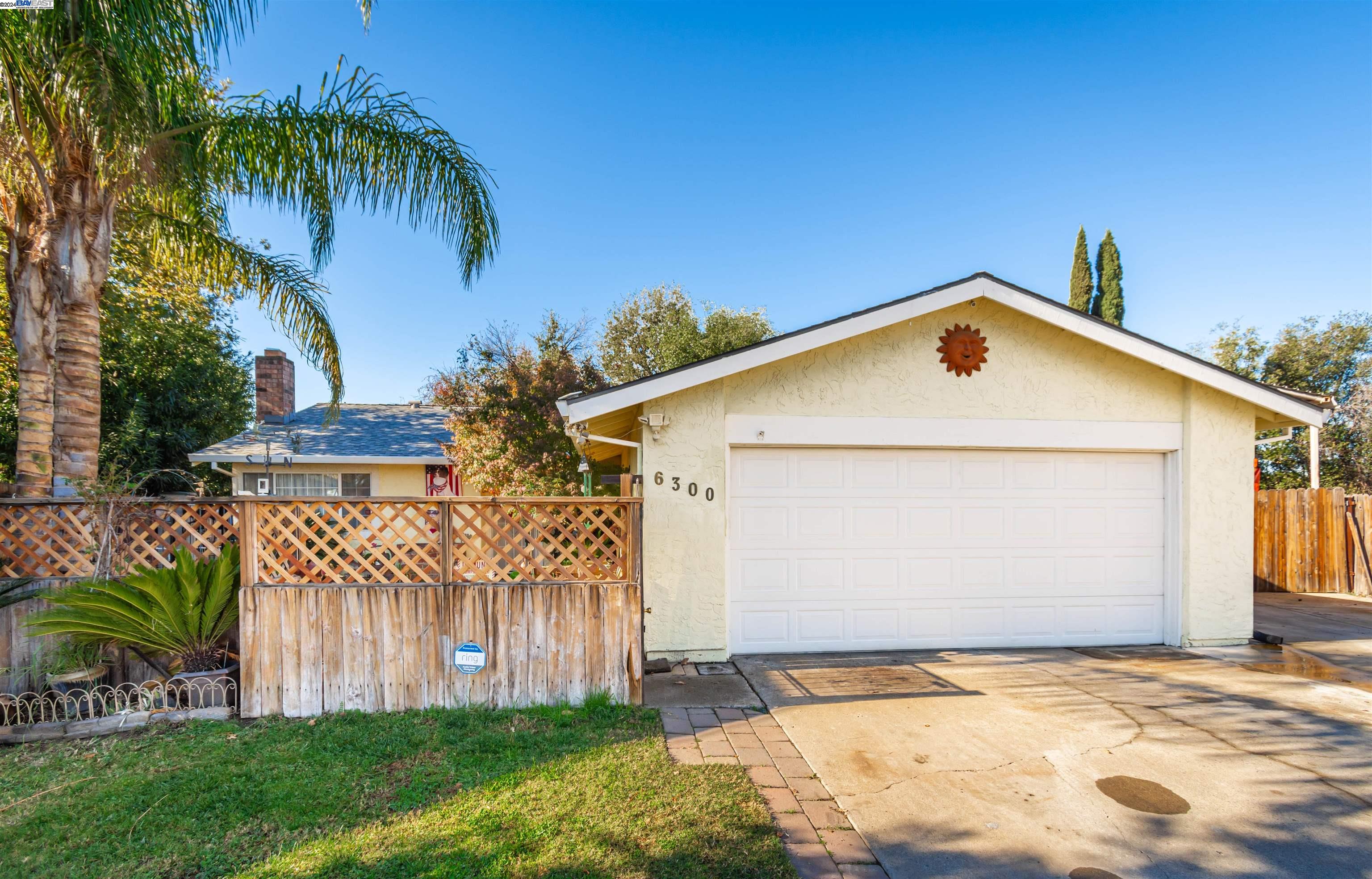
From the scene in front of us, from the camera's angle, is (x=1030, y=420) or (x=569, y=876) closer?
(x=569, y=876)

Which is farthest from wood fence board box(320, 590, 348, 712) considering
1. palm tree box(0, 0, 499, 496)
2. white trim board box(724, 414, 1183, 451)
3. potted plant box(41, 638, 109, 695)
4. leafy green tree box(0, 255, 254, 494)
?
leafy green tree box(0, 255, 254, 494)

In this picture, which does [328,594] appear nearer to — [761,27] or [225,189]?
[225,189]

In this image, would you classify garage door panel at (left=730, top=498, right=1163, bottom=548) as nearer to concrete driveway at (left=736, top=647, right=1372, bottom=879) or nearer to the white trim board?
the white trim board

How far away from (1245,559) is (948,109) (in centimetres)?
888

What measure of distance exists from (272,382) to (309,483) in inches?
171

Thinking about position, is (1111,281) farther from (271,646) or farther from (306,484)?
(306,484)

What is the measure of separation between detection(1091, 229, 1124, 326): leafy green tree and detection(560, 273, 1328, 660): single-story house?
44.9 ft

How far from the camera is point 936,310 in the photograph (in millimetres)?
6500

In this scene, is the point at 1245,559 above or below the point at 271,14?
below

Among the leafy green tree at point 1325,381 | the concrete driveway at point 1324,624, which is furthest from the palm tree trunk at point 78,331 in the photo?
the leafy green tree at point 1325,381

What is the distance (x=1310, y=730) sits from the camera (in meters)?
4.48

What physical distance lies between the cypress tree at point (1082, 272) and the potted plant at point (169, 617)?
72.7ft

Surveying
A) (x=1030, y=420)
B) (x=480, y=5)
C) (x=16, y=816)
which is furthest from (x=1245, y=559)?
(x=480, y=5)

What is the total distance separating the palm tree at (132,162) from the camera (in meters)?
4.74
